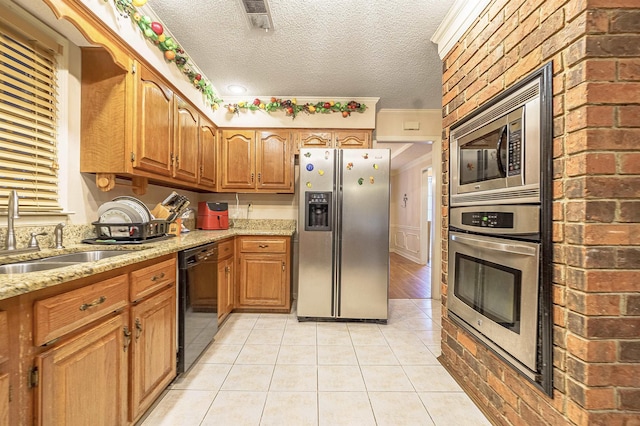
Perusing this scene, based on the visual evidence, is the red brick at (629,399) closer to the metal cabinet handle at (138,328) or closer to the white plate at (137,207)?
the metal cabinet handle at (138,328)

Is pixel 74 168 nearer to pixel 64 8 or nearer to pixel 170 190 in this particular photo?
pixel 64 8

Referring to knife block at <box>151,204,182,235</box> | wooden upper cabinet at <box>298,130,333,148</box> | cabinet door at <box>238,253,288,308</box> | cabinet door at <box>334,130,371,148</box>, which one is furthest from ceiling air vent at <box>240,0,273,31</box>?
cabinet door at <box>238,253,288,308</box>

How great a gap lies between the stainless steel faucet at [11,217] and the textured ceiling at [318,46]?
1517mm

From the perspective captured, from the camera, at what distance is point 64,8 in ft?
4.50

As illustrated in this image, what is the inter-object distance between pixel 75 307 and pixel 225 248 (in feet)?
5.67

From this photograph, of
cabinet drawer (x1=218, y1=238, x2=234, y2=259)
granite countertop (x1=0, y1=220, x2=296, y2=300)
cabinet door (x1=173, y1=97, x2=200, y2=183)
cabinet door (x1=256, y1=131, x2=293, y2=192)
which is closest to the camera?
granite countertop (x1=0, y1=220, x2=296, y2=300)

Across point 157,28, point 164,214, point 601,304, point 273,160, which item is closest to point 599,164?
point 601,304

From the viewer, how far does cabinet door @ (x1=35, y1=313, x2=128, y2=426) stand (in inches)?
36.2

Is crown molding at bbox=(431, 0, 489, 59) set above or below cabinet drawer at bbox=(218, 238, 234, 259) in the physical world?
above

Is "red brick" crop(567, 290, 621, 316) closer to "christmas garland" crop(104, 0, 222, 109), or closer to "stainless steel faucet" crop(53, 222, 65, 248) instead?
"stainless steel faucet" crop(53, 222, 65, 248)

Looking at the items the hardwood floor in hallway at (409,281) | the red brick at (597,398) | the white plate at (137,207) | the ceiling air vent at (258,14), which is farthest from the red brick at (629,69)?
the hardwood floor in hallway at (409,281)

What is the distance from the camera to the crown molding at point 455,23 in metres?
1.70

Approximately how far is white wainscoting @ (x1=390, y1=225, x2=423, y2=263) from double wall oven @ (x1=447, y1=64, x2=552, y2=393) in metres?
4.83

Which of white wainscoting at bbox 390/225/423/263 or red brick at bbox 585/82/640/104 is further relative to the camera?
white wainscoting at bbox 390/225/423/263
